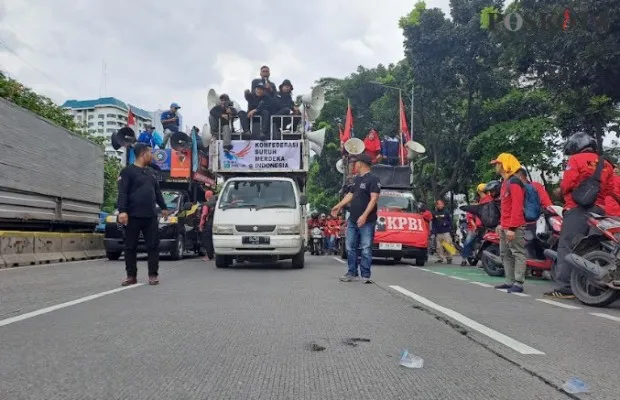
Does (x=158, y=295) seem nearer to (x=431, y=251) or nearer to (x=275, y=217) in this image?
(x=275, y=217)

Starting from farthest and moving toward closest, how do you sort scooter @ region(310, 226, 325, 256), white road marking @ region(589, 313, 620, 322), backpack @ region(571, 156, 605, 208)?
scooter @ region(310, 226, 325, 256), backpack @ region(571, 156, 605, 208), white road marking @ region(589, 313, 620, 322)

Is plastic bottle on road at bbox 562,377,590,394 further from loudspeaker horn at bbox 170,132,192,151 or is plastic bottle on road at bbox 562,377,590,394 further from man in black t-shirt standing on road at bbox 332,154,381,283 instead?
loudspeaker horn at bbox 170,132,192,151

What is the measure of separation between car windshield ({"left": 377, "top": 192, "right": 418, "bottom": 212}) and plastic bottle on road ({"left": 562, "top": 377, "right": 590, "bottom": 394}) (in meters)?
11.6

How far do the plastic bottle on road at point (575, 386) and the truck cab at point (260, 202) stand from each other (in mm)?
8003

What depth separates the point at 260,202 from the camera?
11.7m

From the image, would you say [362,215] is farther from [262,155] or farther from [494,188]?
[262,155]

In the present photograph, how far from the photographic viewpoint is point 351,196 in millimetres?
8805

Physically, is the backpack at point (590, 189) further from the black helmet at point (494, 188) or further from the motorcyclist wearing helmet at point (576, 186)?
the black helmet at point (494, 188)

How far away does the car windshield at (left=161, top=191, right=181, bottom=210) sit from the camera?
15.4m

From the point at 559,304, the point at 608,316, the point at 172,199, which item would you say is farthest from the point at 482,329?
the point at 172,199

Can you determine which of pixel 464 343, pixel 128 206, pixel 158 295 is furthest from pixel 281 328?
pixel 128 206

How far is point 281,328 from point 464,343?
1.44 m

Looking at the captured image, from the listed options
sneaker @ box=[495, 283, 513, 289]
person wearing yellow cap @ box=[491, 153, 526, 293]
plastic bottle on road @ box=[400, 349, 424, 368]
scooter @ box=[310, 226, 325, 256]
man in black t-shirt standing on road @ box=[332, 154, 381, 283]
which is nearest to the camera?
plastic bottle on road @ box=[400, 349, 424, 368]

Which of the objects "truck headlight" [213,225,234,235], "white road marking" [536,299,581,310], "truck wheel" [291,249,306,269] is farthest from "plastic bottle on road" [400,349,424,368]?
"truck wheel" [291,249,306,269]
